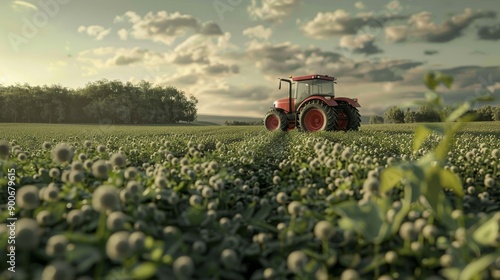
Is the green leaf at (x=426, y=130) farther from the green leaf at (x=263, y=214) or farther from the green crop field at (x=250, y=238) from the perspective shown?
the green leaf at (x=263, y=214)

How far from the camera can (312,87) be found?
21.4 meters

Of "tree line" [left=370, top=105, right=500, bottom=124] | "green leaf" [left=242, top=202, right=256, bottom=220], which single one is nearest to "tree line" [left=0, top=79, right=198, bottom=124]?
"tree line" [left=370, top=105, right=500, bottom=124]

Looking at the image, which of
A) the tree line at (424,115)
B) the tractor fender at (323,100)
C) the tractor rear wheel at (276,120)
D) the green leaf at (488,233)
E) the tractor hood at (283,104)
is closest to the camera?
the green leaf at (488,233)

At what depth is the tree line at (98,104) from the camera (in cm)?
8088

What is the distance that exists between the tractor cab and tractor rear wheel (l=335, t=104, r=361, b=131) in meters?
1.23

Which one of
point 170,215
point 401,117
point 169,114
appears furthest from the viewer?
point 169,114

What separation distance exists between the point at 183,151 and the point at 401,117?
243ft

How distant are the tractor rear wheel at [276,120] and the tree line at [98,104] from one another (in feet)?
209

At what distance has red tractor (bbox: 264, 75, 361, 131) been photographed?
1856cm

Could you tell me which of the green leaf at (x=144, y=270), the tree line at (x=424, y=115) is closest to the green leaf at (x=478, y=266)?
the green leaf at (x=144, y=270)

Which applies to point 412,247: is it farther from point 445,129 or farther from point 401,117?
point 401,117

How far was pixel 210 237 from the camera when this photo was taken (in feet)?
8.88

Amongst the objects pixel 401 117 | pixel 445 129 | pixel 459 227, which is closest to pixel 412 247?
pixel 459 227

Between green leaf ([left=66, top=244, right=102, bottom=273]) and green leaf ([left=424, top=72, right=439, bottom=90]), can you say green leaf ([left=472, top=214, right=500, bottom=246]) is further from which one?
green leaf ([left=66, top=244, right=102, bottom=273])
